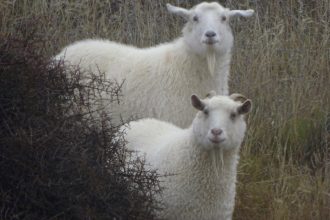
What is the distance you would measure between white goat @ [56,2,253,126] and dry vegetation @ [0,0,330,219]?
0.65m

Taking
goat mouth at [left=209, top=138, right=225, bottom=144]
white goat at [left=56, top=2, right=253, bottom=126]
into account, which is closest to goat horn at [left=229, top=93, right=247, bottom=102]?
goat mouth at [left=209, top=138, right=225, bottom=144]

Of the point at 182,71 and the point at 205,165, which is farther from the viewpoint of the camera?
the point at 182,71

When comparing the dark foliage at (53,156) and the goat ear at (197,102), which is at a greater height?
the goat ear at (197,102)

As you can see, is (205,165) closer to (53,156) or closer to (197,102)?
(197,102)

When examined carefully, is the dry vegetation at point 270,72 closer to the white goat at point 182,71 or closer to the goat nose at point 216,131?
the white goat at point 182,71

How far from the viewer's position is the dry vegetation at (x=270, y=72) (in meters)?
8.05

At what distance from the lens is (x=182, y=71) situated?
29.0ft

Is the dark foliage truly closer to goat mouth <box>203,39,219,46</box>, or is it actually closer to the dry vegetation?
the dry vegetation

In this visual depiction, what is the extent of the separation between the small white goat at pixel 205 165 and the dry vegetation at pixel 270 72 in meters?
0.85

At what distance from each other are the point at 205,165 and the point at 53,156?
1.47 meters

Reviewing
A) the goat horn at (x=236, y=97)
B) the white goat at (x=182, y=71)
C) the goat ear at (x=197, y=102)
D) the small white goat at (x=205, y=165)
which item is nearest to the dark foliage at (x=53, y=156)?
the small white goat at (x=205, y=165)

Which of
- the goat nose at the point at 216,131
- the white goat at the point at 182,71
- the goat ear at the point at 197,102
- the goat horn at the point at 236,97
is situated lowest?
the goat nose at the point at 216,131

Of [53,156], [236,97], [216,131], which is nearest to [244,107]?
[236,97]

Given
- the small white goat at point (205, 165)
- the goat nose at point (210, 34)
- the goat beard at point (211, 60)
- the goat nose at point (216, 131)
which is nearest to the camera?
the goat nose at point (216, 131)
